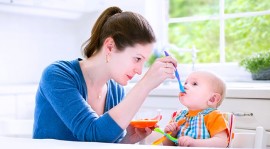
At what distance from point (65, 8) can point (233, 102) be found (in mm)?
1490

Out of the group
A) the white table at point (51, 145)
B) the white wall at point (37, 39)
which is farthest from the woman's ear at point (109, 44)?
the white wall at point (37, 39)

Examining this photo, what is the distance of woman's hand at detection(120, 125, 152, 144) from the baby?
0.13 metres

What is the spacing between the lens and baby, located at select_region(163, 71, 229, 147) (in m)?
1.40

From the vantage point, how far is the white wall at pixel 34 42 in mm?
2902

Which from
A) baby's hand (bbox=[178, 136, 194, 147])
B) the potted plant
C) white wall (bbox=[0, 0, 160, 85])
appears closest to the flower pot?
the potted plant

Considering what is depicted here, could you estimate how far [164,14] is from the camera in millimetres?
3176

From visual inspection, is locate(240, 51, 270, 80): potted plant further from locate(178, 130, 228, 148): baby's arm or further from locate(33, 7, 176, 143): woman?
locate(178, 130, 228, 148): baby's arm

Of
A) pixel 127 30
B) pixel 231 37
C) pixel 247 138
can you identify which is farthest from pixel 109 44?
pixel 231 37

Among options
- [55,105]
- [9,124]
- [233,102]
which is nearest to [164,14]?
[233,102]

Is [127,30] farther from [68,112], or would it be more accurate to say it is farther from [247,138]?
[247,138]

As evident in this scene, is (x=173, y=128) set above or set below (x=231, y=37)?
below

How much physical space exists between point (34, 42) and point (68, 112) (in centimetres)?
189

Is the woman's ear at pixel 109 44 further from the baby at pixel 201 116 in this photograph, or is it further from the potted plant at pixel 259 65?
the potted plant at pixel 259 65

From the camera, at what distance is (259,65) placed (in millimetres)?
2426
